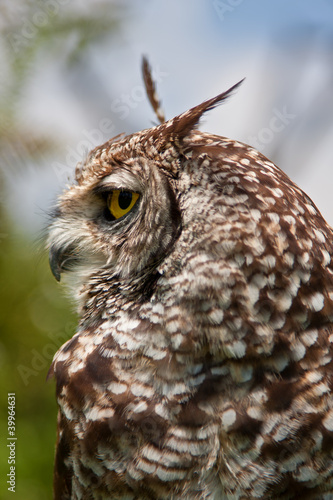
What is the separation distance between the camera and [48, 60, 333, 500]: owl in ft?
5.68

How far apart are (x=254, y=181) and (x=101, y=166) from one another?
785 mm

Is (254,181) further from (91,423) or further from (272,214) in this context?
(91,423)

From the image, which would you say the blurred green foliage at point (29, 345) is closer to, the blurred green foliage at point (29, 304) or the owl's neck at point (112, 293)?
the blurred green foliage at point (29, 304)

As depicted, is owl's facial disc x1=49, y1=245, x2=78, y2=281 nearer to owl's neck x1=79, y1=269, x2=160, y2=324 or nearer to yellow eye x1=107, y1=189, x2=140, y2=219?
owl's neck x1=79, y1=269, x2=160, y2=324

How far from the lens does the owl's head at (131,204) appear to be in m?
1.94

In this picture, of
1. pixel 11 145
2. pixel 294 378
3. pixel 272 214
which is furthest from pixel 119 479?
pixel 11 145

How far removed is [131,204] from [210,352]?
731 mm

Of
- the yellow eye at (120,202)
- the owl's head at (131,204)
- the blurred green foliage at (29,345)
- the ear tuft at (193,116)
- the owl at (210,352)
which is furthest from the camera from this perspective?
the blurred green foliage at (29,345)

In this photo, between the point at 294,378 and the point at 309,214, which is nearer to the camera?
the point at 294,378

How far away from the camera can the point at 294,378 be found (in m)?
1.75

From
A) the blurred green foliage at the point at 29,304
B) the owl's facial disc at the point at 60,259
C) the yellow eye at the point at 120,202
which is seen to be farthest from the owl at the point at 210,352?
the blurred green foliage at the point at 29,304

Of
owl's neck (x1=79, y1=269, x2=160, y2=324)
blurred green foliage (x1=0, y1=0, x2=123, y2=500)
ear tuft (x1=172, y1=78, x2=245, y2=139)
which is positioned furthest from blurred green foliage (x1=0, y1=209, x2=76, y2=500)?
ear tuft (x1=172, y1=78, x2=245, y2=139)

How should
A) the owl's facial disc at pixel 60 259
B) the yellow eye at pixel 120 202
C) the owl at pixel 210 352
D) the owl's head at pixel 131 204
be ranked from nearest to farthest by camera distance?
the owl at pixel 210 352 → the owl's head at pixel 131 204 → the yellow eye at pixel 120 202 → the owl's facial disc at pixel 60 259

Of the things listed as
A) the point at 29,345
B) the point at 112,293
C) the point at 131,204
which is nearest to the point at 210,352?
the point at 112,293
